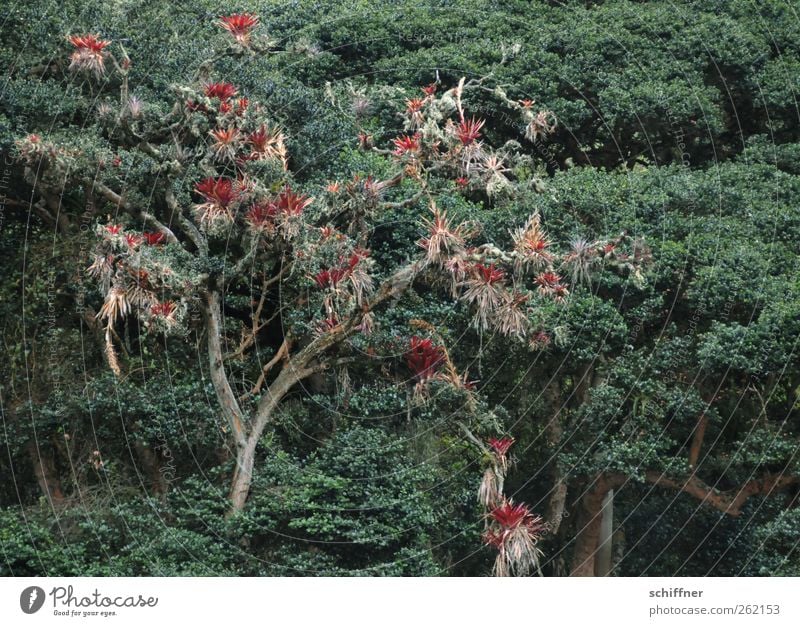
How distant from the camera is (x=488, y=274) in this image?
1331 cm

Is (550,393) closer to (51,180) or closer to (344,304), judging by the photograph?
(344,304)

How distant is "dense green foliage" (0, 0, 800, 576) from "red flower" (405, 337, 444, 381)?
44cm

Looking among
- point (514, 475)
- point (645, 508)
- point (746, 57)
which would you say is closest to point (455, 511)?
point (514, 475)

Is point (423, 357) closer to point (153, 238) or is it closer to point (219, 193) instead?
point (219, 193)

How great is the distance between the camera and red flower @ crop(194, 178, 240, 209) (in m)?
13.8

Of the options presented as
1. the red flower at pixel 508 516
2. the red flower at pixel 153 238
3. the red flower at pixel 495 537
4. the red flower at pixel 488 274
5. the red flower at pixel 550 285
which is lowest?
the red flower at pixel 495 537

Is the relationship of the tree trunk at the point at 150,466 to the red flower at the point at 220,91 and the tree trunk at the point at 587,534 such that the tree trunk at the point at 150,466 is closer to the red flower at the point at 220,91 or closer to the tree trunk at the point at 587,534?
the red flower at the point at 220,91

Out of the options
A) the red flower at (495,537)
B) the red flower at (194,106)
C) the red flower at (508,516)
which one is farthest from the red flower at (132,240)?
the red flower at (495,537)

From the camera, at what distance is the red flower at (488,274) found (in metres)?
13.3

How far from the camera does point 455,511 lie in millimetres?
16094

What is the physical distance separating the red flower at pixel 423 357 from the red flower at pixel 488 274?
1871 mm

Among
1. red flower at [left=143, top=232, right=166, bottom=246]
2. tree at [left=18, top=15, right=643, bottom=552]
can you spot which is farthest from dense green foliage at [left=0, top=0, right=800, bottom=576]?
red flower at [left=143, top=232, right=166, bottom=246]

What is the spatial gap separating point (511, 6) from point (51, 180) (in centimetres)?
862

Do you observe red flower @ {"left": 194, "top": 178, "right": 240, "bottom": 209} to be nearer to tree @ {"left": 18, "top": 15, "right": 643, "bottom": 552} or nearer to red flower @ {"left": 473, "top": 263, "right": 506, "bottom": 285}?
tree @ {"left": 18, "top": 15, "right": 643, "bottom": 552}
